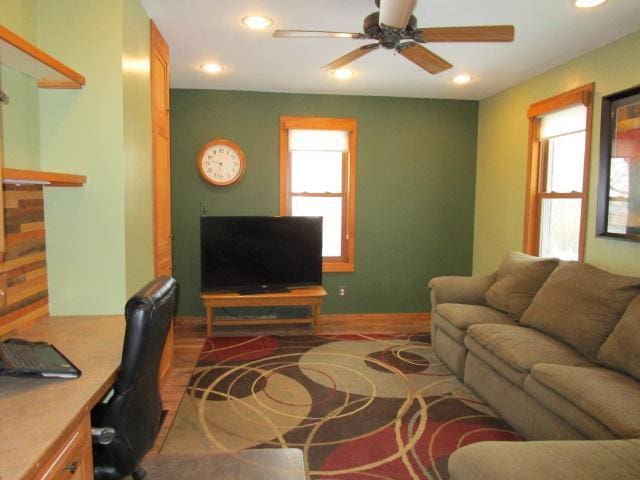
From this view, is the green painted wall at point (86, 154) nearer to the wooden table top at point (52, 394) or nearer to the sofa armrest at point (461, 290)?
the wooden table top at point (52, 394)

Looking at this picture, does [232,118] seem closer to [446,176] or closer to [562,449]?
[446,176]

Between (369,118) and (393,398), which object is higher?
(369,118)

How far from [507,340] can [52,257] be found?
268cm

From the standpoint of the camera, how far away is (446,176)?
5.33m

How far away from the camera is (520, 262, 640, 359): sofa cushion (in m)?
2.65

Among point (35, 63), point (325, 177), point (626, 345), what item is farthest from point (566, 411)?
point (325, 177)

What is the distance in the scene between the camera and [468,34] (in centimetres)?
244

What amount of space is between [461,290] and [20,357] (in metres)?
3.36

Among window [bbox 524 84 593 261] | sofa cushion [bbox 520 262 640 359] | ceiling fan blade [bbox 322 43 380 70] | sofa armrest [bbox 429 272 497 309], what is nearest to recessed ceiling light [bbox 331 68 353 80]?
ceiling fan blade [bbox 322 43 380 70]

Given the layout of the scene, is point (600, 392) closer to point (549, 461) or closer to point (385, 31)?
point (549, 461)

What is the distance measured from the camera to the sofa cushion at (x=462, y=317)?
348cm

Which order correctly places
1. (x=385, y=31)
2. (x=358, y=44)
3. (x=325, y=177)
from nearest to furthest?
1. (x=385, y=31)
2. (x=358, y=44)
3. (x=325, y=177)

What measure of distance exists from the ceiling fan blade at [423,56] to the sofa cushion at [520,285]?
1.68 meters

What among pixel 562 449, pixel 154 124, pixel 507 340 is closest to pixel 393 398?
pixel 507 340
